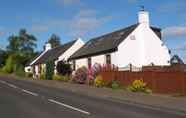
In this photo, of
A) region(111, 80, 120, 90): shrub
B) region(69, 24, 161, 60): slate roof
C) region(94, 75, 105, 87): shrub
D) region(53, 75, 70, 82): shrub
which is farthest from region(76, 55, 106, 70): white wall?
region(111, 80, 120, 90): shrub

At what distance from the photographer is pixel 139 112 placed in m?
16.1

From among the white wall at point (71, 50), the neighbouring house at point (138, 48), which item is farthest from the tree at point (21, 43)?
the neighbouring house at point (138, 48)

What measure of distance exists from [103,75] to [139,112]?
19716mm

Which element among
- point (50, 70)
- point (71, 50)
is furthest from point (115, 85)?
point (71, 50)

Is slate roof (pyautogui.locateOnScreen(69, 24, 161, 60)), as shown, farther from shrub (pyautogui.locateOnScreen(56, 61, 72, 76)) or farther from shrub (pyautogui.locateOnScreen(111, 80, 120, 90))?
shrub (pyautogui.locateOnScreen(111, 80, 120, 90))

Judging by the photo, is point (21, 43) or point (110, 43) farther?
point (21, 43)

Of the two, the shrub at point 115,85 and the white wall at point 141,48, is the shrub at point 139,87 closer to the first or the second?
the shrub at point 115,85

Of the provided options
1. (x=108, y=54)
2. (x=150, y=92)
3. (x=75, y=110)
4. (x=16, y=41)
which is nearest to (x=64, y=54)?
(x=108, y=54)

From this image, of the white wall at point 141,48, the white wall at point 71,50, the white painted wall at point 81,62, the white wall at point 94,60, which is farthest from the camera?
the white wall at point 71,50

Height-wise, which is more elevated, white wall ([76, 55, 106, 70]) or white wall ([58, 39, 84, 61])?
white wall ([58, 39, 84, 61])

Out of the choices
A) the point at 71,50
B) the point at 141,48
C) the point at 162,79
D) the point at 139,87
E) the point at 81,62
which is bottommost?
the point at 139,87

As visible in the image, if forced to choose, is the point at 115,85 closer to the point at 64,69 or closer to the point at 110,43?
the point at 110,43

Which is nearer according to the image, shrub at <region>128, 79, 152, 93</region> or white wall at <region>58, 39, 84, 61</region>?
shrub at <region>128, 79, 152, 93</region>

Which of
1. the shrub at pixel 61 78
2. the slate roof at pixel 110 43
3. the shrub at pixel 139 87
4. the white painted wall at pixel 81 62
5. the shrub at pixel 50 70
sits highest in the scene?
the slate roof at pixel 110 43
